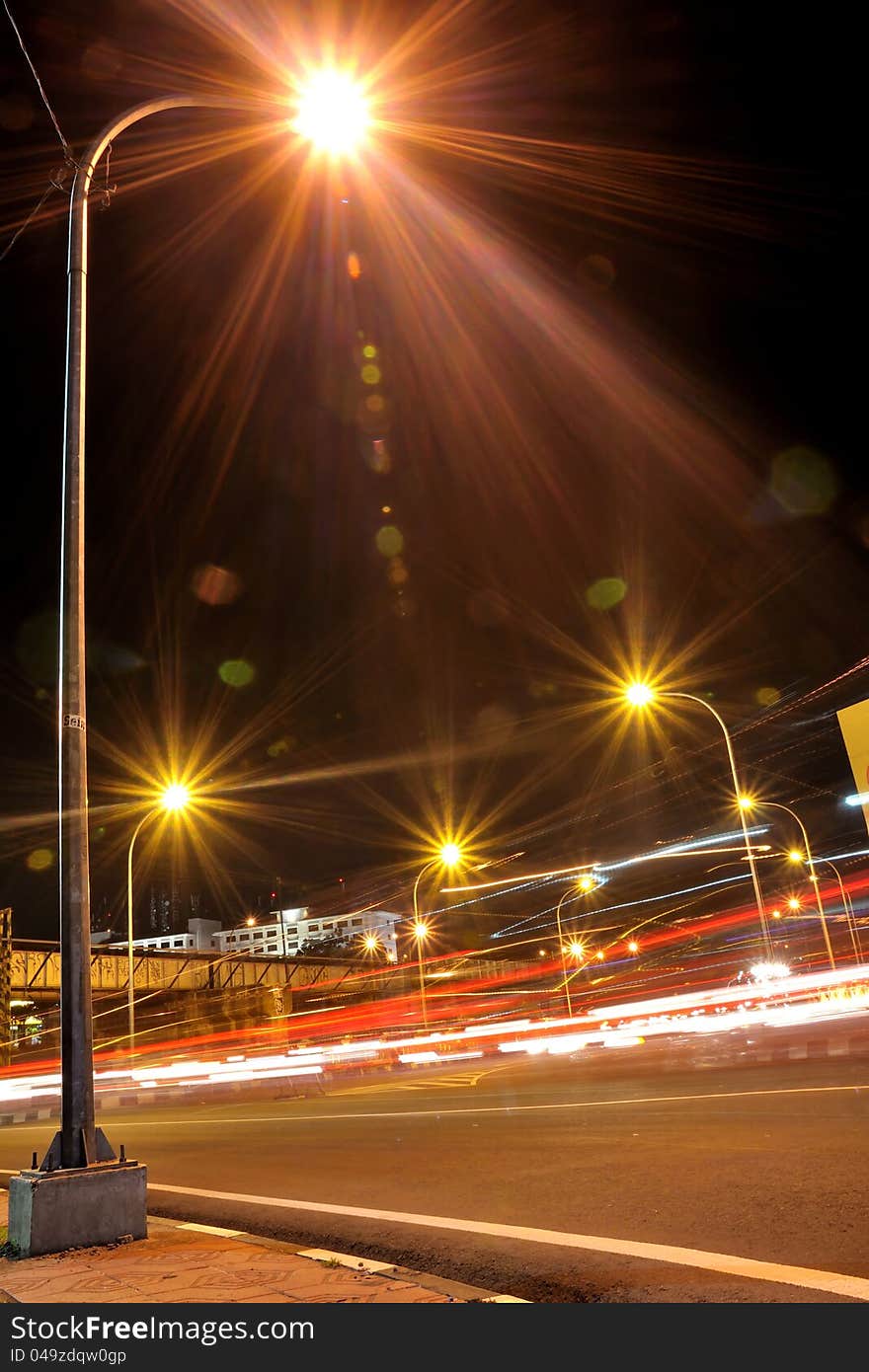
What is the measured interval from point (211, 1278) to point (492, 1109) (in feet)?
34.1

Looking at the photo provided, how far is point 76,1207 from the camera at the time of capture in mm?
6414

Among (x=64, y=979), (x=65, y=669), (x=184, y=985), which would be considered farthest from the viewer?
(x=184, y=985)

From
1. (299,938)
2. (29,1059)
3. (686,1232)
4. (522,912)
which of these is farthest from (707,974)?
(686,1232)

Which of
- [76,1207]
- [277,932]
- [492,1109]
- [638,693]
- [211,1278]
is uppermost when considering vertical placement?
[277,932]

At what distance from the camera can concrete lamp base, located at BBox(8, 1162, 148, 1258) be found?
626 centimetres

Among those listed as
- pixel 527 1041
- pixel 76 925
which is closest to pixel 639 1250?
pixel 76 925

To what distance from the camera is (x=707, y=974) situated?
104 meters

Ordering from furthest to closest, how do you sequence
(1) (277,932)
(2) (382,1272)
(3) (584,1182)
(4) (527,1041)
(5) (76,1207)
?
(1) (277,932) < (4) (527,1041) < (3) (584,1182) < (5) (76,1207) < (2) (382,1272)

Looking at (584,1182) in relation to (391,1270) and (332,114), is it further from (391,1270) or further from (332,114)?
(332,114)

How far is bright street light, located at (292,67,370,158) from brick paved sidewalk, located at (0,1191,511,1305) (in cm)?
951
